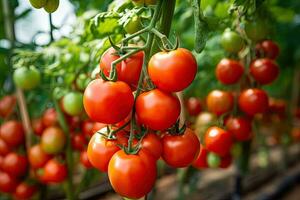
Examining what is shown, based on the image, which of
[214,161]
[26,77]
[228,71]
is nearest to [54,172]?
[26,77]

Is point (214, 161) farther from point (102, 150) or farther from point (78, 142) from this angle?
point (102, 150)

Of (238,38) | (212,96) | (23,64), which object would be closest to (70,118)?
(23,64)

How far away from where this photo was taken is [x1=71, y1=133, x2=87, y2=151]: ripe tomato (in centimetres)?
129

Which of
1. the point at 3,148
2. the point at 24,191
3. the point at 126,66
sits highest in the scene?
the point at 126,66

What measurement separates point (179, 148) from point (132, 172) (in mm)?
90

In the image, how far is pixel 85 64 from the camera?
1.11 metres

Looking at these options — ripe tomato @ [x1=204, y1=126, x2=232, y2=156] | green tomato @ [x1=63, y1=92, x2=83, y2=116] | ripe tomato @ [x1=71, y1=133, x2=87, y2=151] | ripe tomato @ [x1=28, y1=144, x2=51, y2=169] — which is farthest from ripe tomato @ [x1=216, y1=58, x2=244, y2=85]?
ripe tomato @ [x1=28, y1=144, x2=51, y2=169]

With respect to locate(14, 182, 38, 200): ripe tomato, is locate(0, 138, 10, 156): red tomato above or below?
above

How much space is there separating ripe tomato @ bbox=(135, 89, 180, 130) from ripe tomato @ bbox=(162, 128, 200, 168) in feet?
0.11

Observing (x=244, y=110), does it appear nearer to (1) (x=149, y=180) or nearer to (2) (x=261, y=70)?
(2) (x=261, y=70)

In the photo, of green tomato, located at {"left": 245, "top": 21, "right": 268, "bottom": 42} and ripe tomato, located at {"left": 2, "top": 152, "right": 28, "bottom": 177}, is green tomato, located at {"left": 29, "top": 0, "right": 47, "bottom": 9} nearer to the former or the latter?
green tomato, located at {"left": 245, "top": 21, "right": 268, "bottom": 42}

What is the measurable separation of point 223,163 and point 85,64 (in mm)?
512

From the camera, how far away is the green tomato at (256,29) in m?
0.96

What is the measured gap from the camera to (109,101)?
1.81 ft
